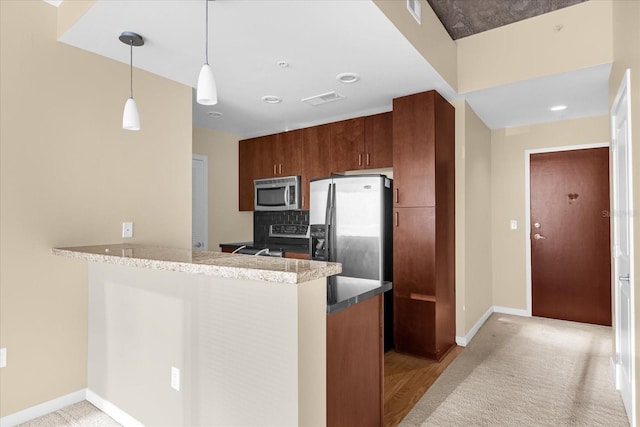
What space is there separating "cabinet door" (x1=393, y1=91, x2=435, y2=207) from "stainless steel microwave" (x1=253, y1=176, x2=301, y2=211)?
1486mm

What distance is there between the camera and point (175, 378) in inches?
71.5

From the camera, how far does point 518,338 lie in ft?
12.0

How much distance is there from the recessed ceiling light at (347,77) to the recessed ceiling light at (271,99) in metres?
0.74

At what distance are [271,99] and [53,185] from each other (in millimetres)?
1975

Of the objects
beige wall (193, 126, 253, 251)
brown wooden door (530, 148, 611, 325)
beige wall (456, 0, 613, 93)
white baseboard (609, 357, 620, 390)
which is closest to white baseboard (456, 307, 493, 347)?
brown wooden door (530, 148, 611, 325)

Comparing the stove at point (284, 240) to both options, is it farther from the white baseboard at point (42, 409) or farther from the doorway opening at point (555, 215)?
the doorway opening at point (555, 215)

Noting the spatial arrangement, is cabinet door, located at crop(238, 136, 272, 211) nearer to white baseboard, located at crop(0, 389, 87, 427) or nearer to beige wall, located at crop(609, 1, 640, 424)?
white baseboard, located at crop(0, 389, 87, 427)

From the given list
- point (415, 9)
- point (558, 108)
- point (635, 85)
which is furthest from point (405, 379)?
point (558, 108)

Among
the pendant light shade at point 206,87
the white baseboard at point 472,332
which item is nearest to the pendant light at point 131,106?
the pendant light shade at point 206,87

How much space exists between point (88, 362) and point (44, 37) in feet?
6.97

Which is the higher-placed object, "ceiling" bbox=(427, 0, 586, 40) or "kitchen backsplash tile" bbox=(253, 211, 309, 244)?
"ceiling" bbox=(427, 0, 586, 40)

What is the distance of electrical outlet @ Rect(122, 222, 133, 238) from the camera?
262cm

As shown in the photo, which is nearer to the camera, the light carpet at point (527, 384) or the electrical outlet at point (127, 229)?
the light carpet at point (527, 384)

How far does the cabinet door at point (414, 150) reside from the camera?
3139mm
